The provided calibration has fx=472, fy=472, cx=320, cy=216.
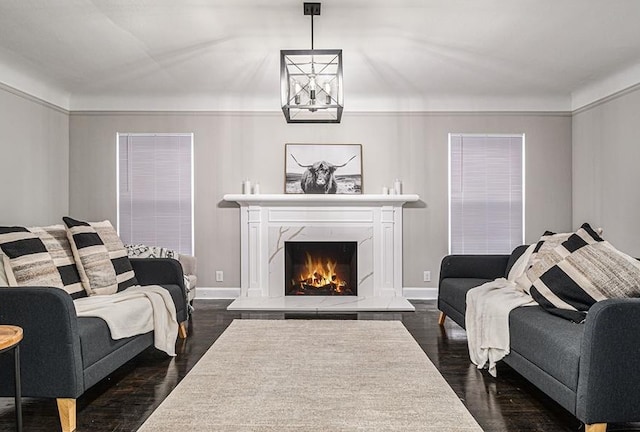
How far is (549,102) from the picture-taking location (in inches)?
231

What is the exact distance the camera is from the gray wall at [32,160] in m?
4.68

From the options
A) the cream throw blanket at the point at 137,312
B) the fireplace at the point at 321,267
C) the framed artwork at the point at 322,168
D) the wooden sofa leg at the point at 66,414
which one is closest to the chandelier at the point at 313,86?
the cream throw blanket at the point at 137,312

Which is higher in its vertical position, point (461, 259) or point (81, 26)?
point (81, 26)

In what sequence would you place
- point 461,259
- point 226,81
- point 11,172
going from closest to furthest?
point 461,259 → point 11,172 → point 226,81

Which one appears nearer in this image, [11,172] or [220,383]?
[220,383]

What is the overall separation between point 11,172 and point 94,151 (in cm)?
121

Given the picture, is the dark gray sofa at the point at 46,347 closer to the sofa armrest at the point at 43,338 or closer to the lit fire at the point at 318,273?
the sofa armrest at the point at 43,338

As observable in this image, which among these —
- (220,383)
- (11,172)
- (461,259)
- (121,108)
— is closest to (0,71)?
(11,172)

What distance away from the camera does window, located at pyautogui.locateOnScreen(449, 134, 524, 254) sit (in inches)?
232

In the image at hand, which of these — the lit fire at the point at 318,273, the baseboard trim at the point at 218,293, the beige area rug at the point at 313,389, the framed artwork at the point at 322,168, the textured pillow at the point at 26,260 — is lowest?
the beige area rug at the point at 313,389

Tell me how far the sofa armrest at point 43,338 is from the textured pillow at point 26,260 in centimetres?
51

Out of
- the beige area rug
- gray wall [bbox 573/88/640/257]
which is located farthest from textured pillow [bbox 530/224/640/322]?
gray wall [bbox 573/88/640/257]

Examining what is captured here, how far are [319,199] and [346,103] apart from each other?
1253 millimetres

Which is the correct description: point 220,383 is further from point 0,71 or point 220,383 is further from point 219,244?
point 0,71
